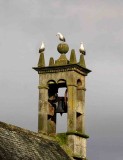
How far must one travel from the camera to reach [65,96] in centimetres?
4538

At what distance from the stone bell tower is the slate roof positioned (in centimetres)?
188

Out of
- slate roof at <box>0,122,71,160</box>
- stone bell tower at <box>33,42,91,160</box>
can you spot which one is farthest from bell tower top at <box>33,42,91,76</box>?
slate roof at <box>0,122,71,160</box>

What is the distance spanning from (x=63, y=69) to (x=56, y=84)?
3.46 feet

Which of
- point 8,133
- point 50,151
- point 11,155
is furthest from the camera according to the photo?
point 50,151

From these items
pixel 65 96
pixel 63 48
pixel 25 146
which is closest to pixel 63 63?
pixel 63 48

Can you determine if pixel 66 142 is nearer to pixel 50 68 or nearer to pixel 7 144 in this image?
pixel 50 68

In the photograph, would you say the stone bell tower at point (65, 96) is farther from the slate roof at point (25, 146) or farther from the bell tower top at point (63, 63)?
the slate roof at point (25, 146)

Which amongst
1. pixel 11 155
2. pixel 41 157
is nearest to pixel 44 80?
pixel 41 157

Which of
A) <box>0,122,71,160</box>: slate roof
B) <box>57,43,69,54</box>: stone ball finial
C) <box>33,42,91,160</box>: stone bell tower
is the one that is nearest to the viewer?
<box>0,122,71,160</box>: slate roof

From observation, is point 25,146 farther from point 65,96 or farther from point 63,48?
point 63,48

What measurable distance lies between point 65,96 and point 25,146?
7.21 metres

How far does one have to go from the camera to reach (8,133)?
3850cm

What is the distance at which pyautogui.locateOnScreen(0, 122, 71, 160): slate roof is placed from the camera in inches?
1437

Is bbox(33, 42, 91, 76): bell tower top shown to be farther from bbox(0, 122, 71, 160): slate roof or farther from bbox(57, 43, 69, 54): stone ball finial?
bbox(0, 122, 71, 160): slate roof
